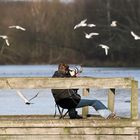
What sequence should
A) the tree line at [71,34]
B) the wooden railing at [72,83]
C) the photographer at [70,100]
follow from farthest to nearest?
the tree line at [71,34]
the photographer at [70,100]
the wooden railing at [72,83]

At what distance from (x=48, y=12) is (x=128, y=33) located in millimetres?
15271

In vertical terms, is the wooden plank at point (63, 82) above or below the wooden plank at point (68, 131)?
above

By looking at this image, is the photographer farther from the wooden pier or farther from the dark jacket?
the wooden pier

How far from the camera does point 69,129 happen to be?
30.3ft

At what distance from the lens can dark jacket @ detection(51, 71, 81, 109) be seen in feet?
32.7

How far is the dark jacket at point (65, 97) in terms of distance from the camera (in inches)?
392

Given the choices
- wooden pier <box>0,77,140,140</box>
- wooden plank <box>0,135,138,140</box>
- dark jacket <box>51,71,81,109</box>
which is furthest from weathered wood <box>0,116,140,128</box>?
dark jacket <box>51,71,81,109</box>

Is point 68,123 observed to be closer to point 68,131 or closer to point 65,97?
point 68,131

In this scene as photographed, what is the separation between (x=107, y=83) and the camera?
9.34 metres

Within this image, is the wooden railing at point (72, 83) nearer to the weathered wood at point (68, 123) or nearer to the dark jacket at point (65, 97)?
the weathered wood at point (68, 123)

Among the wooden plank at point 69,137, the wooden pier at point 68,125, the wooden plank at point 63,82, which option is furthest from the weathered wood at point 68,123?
the wooden plank at point 63,82

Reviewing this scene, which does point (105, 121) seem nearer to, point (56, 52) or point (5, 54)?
point (5, 54)

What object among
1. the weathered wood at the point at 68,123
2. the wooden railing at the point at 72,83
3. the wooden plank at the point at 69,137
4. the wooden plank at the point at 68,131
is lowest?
the wooden plank at the point at 69,137

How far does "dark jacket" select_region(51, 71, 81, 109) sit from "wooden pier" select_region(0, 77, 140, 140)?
645mm
